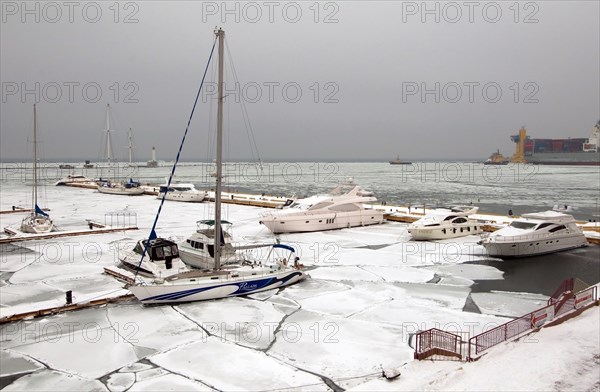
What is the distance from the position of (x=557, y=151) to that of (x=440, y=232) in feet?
573

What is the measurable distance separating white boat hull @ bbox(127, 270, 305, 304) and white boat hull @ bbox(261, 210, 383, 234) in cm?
1119

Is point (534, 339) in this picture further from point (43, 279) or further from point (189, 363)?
point (43, 279)

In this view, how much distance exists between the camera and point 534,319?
10.7 meters

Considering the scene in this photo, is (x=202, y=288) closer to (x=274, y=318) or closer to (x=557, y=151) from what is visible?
(x=274, y=318)

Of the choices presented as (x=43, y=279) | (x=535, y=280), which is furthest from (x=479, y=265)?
(x=43, y=279)

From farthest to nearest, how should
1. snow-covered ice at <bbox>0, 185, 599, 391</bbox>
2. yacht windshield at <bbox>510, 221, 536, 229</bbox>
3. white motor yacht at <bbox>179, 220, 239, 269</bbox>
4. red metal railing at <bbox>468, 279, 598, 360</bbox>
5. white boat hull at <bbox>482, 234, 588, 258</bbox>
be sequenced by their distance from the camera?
yacht windshield at <bbox>510, 221, 536, 229</bbox>
white boat hull at <bbox>482, 234, 588, 258</bbox>
white motor yacht at <bbox>179, 220, 239, 269</bbox>
red metal railing at <bbox>468, 279, 598, 360</bbox>
snow-covered ice at <bbox>0, 185, 599, 391</bbox>

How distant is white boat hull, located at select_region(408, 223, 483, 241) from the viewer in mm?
24078

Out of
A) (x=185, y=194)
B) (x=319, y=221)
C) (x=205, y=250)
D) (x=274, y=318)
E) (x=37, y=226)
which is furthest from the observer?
(x=185, y=194)

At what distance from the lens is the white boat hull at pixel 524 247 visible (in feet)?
66.9

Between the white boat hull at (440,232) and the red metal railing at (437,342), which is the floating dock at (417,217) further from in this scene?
the red metal railing at (437,342)

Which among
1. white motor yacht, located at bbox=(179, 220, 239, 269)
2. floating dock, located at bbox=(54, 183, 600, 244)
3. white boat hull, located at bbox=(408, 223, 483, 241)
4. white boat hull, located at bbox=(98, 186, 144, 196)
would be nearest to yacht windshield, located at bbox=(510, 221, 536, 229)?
white boat hull, located at bbox=(408, 223, 483, 241)

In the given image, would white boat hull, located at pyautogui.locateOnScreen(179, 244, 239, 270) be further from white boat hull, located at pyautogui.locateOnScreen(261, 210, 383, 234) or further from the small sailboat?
the small sailboat

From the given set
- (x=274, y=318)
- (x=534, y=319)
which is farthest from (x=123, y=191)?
(x=534, y=319)

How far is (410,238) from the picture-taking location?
81.5 ft
